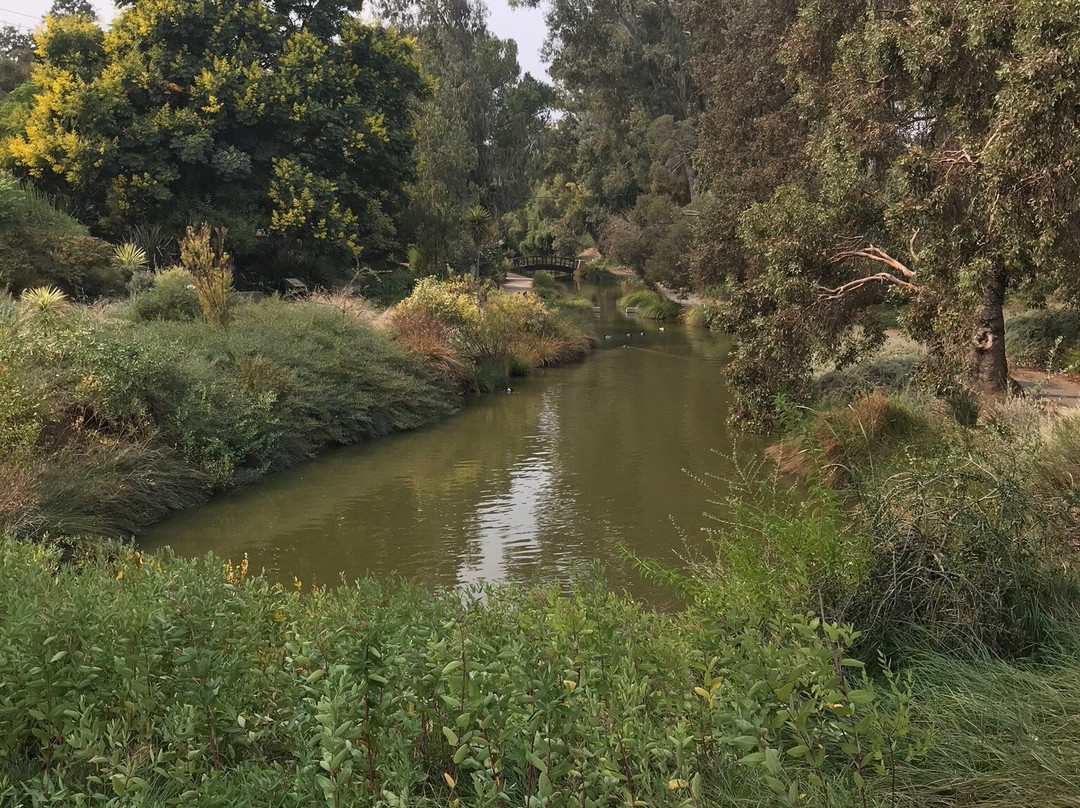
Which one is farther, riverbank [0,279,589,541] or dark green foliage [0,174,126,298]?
dark green foliage [0,174,126,298]

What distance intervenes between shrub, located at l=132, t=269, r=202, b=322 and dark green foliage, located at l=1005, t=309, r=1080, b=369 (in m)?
15.2

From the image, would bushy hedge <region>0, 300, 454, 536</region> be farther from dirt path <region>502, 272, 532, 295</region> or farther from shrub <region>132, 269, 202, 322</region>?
dirt path <region>502, 272, 532, 295</region>

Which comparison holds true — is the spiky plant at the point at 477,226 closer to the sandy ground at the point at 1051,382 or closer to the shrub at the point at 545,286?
the shrub at the point at 545,286

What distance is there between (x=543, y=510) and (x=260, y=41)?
18305 mm

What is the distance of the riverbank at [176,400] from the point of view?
905 cm

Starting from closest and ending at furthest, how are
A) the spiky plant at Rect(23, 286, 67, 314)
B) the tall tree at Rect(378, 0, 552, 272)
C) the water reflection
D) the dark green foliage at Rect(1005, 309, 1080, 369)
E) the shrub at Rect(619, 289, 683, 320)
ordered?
the water reflection → the spiky plant at Rect(23, 286, 67, 314) → the dark green foliage at Rect(1005, 309, 1080, 369) → the tall tree at Rect(378, 0, 552, 272) → the shrub at Rect(619, 289, 683, 320)

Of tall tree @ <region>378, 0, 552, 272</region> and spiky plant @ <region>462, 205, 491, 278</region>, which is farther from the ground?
tall tree @ <region>378, 0, 552, 272</region>

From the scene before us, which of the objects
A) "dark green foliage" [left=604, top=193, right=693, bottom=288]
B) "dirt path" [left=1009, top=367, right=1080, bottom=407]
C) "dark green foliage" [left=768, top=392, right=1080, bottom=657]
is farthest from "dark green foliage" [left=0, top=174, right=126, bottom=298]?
"dark green foliage" [left=604, top=193, right=693, bottom=288]

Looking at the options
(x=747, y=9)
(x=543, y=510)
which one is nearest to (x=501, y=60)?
(x=747, y=9)

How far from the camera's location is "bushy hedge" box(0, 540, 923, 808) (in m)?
2.54

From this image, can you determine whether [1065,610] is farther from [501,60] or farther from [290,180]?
[501,60]

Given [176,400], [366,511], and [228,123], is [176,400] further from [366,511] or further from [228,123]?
[228,123]

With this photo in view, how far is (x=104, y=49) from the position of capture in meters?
21.8

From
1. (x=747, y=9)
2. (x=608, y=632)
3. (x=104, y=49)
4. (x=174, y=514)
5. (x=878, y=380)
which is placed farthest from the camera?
(x=104, y=49)
